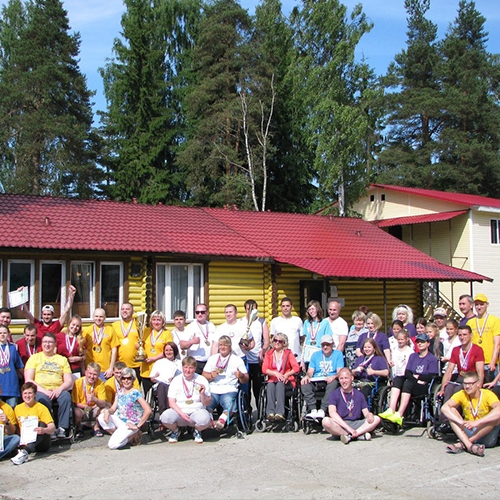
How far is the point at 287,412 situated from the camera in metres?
9.27

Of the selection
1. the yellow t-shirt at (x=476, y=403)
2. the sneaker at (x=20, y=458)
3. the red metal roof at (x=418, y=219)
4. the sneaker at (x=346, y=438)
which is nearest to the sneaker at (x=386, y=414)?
the sneaker at (x=346, y=438)

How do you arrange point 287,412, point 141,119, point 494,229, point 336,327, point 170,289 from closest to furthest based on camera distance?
1. point 287,412
2. point 336,327
3. point 170,289
4. point 494,229
5. point 141,119

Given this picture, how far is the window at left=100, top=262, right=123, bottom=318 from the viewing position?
15.7 m

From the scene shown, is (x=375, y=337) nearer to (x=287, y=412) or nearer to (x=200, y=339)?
(x=287, y=412)

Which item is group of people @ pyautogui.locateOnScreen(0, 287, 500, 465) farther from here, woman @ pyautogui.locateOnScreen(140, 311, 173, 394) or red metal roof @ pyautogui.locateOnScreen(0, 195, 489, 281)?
red metal roof @ pyautogui.locateOnScreen(0, 195, 489, 281)

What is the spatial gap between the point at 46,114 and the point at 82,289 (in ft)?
70.7

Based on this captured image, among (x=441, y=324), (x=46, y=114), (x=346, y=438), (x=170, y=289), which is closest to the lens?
(x=346, y=438)

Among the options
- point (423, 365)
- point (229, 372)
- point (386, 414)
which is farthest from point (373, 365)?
point (229, 372)

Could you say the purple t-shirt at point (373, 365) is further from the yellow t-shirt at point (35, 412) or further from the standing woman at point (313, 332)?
the yellow t-shirt at point (35, 412)

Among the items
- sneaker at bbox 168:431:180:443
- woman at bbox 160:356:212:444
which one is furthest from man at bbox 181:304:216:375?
sneaker at bbox 168:431:180:443

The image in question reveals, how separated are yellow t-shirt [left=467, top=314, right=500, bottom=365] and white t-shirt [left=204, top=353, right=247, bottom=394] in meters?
3.16

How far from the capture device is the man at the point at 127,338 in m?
9.60

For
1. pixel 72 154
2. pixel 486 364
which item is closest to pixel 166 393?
pixel 486 364

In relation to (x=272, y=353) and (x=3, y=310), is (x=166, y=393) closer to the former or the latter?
(x=272, y=353)
